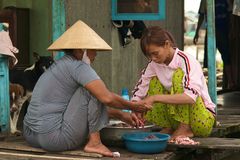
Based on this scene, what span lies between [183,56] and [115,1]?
8.20 ft

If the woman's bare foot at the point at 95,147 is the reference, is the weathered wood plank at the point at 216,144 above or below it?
below

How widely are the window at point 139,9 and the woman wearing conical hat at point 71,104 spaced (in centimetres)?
217

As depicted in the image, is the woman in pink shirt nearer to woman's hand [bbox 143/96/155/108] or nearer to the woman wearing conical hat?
woman's hand [bbox 143/96/155/108]

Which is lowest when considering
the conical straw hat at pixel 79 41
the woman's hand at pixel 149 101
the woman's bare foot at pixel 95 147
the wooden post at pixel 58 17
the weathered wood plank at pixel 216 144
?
the weathered wood plank at pixel 216 144

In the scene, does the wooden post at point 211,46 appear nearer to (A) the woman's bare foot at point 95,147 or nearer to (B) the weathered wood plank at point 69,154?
(B) the weathered wood plank at point 69,154

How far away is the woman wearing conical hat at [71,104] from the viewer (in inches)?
163

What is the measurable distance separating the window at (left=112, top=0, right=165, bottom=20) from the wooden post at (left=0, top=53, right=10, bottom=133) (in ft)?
6.97

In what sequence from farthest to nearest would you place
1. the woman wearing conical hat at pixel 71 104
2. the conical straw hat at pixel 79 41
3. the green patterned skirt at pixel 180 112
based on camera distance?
the green patterned skirt at pixel 180 112 → the conical straw hat at pixel 79 41 → the woman wearing conical hat at pixel 71 104

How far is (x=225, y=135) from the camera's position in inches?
217

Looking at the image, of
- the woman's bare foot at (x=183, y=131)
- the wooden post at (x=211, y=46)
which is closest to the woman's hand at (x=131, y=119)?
the woman's bare foot at (x=183, y=131)

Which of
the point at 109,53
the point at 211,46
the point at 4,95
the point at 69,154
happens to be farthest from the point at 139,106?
the point at 109,53

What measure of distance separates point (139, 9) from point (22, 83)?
1.69 meters

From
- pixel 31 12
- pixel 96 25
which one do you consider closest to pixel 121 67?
pixel 96 25

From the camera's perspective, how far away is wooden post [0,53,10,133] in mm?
4969
